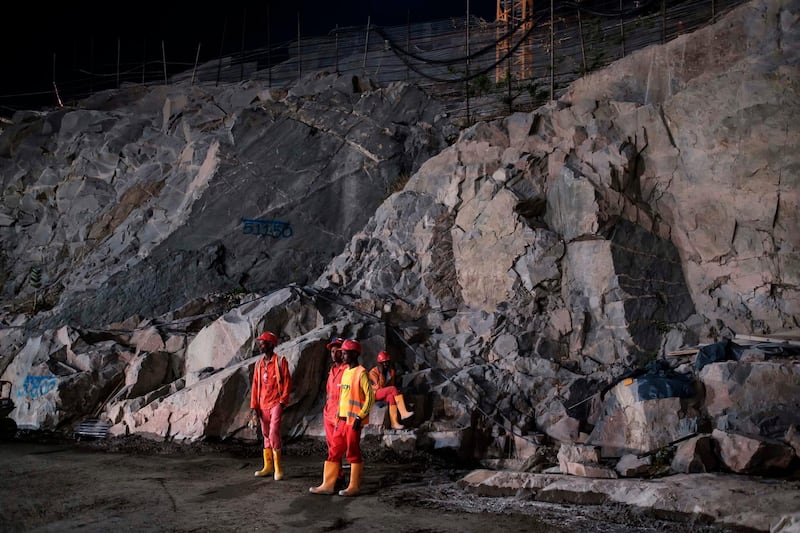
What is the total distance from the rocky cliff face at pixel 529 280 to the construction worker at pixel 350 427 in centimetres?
304

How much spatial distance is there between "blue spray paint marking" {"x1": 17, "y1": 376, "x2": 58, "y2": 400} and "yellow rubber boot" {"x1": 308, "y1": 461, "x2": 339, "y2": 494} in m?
7.09

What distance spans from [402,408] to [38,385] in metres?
6.86

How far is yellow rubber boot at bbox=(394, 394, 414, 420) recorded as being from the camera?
9509 mm

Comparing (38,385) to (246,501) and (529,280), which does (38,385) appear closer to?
(246,501)

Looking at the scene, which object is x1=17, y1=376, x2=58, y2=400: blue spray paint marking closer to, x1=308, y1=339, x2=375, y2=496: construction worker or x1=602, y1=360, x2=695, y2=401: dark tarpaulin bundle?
x1=308, y1=339, x2=375, y2=496: construction worker

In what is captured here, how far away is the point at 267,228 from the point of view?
1670 cm

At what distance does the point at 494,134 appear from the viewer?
14039mm

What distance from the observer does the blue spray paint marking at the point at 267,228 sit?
16594mm

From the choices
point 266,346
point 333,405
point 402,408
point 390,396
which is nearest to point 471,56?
point 390,396

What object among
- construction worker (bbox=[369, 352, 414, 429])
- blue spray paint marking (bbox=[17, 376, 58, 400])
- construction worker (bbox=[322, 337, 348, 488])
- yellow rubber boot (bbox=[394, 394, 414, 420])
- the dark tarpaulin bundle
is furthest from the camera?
blue spray paint marking (bbox=[17, 376, 58, 400])

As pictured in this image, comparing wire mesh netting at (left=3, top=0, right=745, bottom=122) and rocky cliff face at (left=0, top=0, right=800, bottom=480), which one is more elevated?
wire mesh netting at (left=3, top=0, right=745, bottom=122)

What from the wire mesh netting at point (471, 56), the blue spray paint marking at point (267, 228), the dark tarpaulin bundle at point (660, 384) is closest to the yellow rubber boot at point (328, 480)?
the dark tarpaulin bundle at point (660, 384)

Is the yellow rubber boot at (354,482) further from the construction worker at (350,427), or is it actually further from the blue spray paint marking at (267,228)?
the blue spray paint marking at (267,228)

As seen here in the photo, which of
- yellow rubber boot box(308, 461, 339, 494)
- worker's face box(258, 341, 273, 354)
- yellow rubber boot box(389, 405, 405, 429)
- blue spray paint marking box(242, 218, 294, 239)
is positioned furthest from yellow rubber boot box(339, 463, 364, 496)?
blue spray paint marking box(242, 218, 294, 239)
